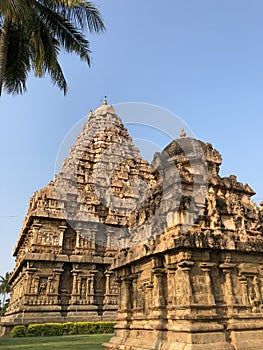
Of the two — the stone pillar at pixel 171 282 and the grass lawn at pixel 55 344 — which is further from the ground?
the stone pillar at pixel 171 282

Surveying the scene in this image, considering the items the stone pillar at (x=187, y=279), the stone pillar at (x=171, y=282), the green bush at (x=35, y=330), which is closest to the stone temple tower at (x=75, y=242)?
the green bush at (x=35, y=330)

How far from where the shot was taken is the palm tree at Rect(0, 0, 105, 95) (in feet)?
36.6

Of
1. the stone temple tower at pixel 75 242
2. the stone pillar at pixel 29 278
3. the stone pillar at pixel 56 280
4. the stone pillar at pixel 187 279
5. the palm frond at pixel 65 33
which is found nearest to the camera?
the stone pillar at pixel 187 279

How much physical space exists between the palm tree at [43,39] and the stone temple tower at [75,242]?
9.82 m

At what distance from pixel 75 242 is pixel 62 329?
6649 mm

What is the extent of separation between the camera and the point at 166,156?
11.7 meters

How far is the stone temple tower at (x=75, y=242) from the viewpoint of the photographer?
22.0 m

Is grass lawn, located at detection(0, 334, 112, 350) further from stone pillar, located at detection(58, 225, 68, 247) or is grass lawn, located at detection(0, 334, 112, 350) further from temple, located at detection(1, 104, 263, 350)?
stone pillar, located at detection(58, 225, 68, 247)

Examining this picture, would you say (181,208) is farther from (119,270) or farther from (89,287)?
(89,287)

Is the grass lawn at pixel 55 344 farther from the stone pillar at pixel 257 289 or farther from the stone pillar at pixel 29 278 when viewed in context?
the stone pillar at pixel 257 289

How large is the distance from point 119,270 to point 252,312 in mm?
4829

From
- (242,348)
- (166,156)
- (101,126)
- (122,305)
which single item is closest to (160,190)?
(166,156)

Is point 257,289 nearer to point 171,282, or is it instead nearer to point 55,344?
point 171,282

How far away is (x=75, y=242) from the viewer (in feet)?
81.4
